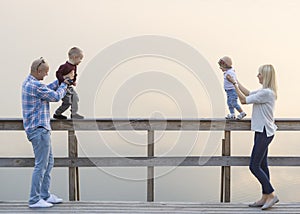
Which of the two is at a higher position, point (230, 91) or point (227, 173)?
point (230, 91)

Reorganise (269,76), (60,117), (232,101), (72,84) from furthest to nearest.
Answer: (232,101), (60,117), (72,84), (269,76)

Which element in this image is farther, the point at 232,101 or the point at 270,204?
the point at 232,101

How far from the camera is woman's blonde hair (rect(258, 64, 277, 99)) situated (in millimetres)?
4863

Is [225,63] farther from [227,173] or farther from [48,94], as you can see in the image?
[48,94]

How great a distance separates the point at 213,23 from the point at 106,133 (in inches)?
309

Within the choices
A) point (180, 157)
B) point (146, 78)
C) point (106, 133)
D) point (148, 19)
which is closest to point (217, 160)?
point (180, 157)

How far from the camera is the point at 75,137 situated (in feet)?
17.5

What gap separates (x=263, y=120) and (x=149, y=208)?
1.33 metres

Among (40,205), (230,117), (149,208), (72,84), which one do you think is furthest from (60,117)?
(230,117)

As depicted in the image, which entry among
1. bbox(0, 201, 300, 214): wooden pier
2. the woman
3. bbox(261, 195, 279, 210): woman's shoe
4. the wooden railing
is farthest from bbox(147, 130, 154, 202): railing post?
bbox(261, 195, 279, 210): woman's shoe

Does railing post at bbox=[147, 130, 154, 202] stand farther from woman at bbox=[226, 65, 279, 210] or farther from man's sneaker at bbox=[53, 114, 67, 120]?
woman at bbox=[226, 65, 279, 210]

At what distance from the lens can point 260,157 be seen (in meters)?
5.01

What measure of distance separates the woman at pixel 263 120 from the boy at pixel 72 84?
144cm

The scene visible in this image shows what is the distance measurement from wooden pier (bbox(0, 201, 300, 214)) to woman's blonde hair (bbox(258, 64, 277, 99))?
111 cm
